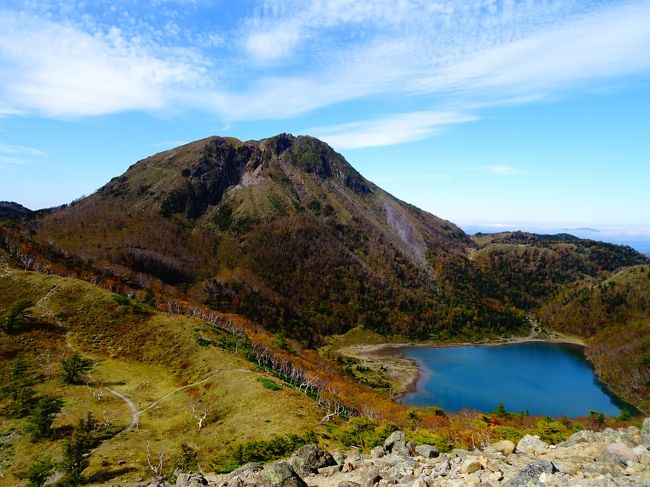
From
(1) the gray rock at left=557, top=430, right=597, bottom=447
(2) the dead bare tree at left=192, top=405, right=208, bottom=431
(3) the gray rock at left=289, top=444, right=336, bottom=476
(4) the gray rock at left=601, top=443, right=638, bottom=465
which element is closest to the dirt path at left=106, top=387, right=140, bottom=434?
(2) the dead bare tree at left=192, top=405, right=208, bottom=431

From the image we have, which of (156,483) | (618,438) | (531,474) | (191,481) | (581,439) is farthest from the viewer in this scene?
(156,483)

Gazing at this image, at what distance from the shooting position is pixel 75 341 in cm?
6975

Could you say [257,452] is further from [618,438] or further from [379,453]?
[618,438]

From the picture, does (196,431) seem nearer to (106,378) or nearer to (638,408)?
(106,378)

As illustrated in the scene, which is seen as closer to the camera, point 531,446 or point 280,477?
point 280,477

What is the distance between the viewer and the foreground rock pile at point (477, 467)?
17.7 metres

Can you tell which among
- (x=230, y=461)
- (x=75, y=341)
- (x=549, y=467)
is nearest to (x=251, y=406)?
(x=230, y=461)

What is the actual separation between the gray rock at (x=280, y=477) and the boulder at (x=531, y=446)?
15.0m

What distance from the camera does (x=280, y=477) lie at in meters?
23.6

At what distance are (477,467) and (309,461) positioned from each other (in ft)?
41.5

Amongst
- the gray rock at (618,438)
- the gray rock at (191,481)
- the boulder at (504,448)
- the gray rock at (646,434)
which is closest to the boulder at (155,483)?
the gray rock at (191,481)

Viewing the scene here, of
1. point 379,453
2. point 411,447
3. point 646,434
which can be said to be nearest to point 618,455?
point 646,434

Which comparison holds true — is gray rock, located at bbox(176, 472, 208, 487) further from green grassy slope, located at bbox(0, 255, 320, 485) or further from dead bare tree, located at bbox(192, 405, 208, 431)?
dead bare tree, located at bbox(192, 405, 208, 431)

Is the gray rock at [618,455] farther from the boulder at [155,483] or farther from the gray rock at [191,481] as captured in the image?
the boulder at [155,483]
